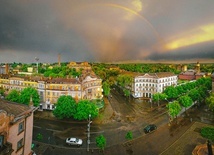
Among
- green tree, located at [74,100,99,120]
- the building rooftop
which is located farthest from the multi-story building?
the building rooftop

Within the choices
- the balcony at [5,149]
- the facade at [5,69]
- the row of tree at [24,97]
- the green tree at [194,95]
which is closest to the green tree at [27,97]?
the row of tree at [24,97]

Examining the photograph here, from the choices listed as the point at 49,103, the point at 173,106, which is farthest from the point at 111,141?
the point at 49,103

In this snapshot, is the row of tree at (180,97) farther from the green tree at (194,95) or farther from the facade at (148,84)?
the facade at (148,84)

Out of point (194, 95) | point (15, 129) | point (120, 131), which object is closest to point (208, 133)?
point (120, 131)

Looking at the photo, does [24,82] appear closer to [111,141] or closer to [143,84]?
[111,141]

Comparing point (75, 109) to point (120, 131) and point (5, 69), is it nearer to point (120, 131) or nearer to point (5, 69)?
point (120, 131)
